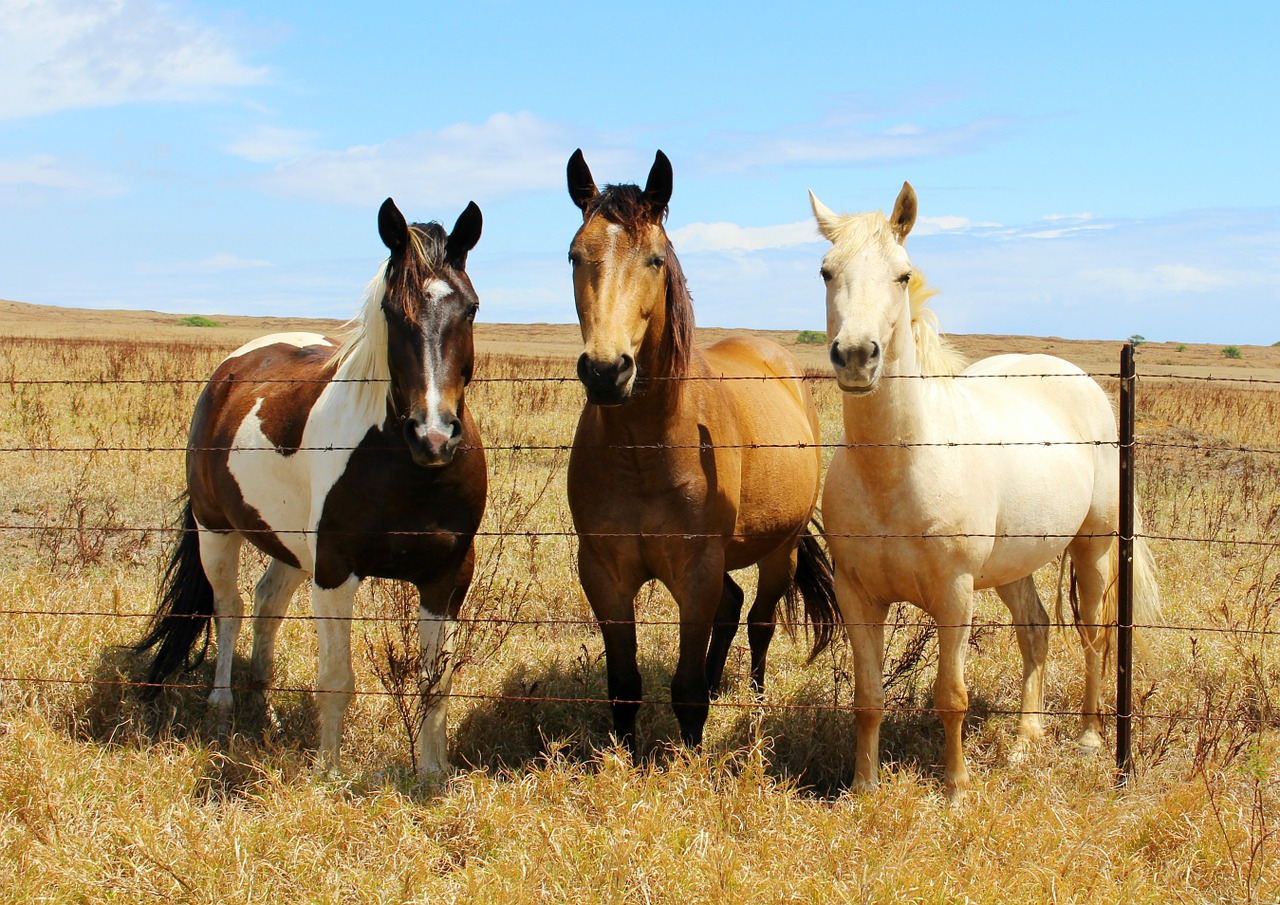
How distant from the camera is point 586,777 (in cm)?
353

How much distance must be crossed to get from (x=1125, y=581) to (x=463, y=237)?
2811 mm

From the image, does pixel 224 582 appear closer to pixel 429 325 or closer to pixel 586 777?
pixel 429 325

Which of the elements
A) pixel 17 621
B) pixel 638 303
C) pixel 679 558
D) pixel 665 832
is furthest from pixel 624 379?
pixel 17 621

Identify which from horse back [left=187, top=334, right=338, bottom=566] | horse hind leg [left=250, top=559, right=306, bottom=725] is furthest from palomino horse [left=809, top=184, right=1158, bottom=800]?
horse hind leg [left=250, top=559, right=306, bottom=725]

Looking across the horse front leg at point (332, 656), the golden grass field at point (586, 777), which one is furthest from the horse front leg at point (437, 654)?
the horse front leg at point (332, 656)

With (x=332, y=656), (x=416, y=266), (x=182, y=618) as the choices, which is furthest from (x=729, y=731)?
(x=182, y=618)

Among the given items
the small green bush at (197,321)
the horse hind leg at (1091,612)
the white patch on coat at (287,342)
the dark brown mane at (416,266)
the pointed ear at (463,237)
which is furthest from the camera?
the small green bush at (197,321)

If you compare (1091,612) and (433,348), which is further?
(1091,612)

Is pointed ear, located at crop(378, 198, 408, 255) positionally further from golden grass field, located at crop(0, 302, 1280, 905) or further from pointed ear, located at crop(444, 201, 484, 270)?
golden grass field, located at crop(0, 302, 1280, 905)

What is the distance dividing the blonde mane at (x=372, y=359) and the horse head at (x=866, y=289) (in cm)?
168

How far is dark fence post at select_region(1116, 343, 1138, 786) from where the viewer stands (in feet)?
11.8

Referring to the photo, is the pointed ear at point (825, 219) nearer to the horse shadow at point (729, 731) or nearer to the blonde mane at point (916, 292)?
the blonde mane at point (916, 292)

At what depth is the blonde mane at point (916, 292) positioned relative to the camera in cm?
335

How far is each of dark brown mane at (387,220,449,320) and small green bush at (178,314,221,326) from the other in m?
63.0
